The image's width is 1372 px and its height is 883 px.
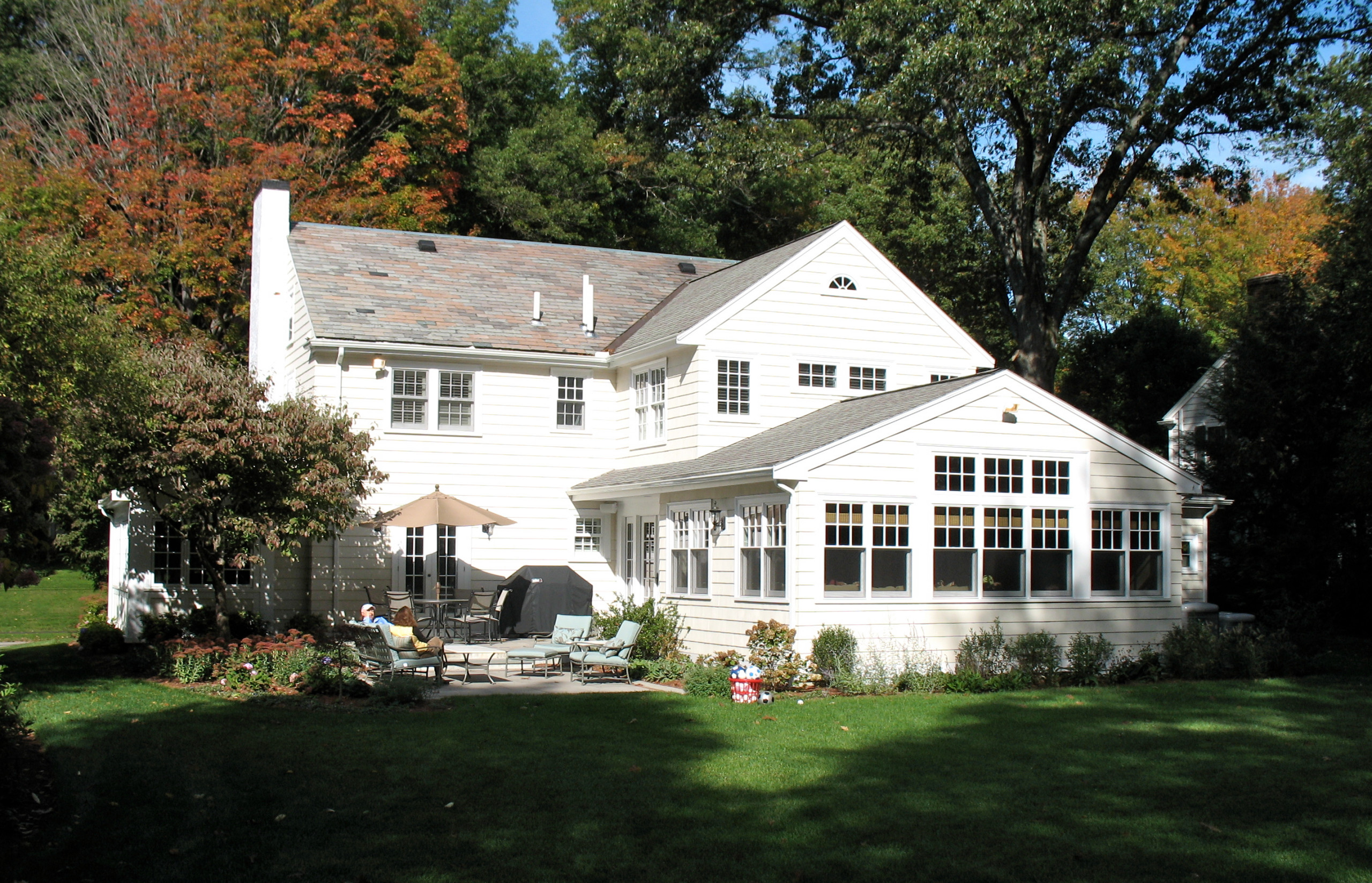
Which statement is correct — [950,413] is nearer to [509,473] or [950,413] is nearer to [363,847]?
[509,473]

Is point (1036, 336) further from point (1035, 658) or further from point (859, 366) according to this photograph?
point (1035, 658)

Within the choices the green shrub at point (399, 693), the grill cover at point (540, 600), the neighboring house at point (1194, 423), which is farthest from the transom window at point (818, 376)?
the green shrub at point (399, 693)

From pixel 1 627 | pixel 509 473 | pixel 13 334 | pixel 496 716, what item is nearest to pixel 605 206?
pixel 509 473

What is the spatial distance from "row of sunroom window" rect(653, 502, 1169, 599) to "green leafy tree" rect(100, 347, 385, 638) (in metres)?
6.20

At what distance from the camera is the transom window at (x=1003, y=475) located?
18.3 m

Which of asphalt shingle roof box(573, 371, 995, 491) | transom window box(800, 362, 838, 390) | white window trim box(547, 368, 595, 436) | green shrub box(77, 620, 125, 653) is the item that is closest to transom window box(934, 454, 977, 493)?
asphalt shingle roof box(573, 371, 995, 491)

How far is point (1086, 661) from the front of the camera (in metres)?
17.5

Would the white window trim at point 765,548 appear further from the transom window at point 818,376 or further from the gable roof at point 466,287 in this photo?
the gable roof at point 466,287

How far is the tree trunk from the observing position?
26594 mm

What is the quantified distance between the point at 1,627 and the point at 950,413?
2052 cm

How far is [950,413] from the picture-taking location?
18.2 meters

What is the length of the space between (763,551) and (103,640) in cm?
1089

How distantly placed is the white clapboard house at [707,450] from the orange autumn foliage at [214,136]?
5715mm

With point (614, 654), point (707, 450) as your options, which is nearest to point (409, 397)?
point (707, 450)
